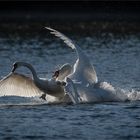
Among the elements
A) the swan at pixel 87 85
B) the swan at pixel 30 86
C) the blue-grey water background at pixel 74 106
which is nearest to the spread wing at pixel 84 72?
the swan at pixel 87 85

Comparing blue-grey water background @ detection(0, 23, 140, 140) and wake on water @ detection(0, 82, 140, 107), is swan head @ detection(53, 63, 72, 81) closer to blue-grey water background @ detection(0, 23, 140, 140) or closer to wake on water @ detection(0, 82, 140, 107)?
wake on water @ detection(0, 82, 140, 107)

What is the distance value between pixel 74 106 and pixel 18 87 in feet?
6.42

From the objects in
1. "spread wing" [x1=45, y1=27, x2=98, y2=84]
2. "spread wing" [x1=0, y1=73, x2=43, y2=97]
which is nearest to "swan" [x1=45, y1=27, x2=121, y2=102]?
"spread wing" [x1=45, y1=27, x2=98, y2=84]

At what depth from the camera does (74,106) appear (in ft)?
68.8

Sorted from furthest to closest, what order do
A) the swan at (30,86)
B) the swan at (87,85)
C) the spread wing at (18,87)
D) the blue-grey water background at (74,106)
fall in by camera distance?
the spread wing at (18,87), the swan at (30,86), the swan at (87,85), the blue-grey water background at (74,106)

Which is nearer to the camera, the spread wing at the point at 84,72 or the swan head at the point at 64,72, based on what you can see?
the spread wing at the point at 84,72

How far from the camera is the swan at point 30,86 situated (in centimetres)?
2166

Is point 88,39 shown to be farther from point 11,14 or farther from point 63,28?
point 11,14

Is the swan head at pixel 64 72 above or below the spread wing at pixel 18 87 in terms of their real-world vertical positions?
above

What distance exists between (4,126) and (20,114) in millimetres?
1441

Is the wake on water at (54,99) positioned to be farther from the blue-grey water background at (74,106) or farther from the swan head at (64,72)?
the swan head at (64,72)

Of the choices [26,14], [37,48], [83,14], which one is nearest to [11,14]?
[26,14]

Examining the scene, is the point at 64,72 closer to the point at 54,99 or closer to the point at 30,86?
the point at 54,99

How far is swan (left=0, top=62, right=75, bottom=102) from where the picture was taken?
21656 mm
